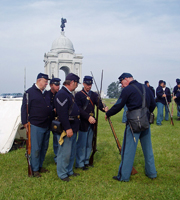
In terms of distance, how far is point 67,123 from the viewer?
4.59 m

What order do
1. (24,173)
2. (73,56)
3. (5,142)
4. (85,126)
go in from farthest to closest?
(73,56)
(5,142)
(85,126)
(24,173)

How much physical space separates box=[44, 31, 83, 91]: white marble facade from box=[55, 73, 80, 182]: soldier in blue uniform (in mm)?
48155

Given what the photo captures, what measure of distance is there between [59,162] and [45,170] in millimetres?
804

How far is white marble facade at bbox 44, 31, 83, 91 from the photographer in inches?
2136

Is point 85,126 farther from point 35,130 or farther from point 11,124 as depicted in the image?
point 11,124

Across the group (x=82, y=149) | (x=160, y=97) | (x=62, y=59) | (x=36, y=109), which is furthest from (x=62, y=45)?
(x=36, y=109)

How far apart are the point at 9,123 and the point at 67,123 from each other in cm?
348

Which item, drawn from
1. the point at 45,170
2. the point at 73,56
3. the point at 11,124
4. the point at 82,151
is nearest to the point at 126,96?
the point at 82,151

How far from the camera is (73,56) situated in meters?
56.0

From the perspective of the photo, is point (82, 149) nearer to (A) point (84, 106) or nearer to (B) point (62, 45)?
(A) point (84, 106)

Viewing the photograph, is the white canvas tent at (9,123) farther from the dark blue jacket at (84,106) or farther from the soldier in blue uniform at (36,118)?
the dark blue jacket at (84,106)

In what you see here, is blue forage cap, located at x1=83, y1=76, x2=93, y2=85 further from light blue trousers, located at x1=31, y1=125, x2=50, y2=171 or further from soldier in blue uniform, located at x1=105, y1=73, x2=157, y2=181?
light blue trousers, located at x1=31, y1=125, x2=50, y2=171

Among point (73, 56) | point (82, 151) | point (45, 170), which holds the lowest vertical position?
point (45, 170)

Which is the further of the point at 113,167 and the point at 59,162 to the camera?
the point at 113,167
